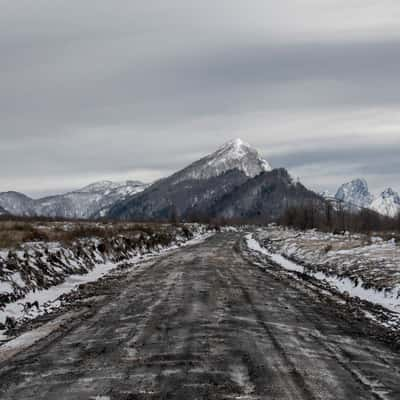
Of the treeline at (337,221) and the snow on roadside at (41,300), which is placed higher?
the treeline at (337,221)

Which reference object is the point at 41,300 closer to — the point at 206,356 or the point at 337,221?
the point at 206,356

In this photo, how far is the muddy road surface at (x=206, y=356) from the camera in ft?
24.9

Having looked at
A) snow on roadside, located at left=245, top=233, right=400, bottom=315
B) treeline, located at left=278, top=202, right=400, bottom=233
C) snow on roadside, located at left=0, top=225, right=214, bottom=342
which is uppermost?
treeline, located at left=278, top=202, right=400, bottom=233

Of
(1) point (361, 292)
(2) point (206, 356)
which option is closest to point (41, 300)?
(2) point (206, 356)

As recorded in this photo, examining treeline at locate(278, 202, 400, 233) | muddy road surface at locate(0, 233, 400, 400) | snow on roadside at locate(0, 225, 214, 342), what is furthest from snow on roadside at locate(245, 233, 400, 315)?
treeline at locate(278, 202, 400, 233)

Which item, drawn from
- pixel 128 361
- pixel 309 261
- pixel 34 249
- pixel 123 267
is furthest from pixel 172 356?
pixel 309 261

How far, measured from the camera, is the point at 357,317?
14297 mm

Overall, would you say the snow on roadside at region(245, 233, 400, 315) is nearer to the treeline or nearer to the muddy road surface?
the muddy road surface

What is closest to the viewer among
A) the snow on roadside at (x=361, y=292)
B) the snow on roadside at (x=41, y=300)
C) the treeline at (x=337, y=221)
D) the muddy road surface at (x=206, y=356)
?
the muddy road surface at (x=206, y=356)

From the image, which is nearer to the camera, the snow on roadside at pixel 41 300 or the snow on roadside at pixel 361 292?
the snow on roadside at pixel 41 300

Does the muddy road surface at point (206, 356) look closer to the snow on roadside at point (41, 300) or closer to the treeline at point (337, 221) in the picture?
the snow on roadside at point (41, 300)

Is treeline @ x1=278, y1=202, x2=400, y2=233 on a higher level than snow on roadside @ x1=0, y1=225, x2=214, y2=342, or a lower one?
higher

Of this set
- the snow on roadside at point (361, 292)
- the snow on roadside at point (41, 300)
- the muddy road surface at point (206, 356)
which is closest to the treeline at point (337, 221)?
the snow on roadside at point (361, 292)

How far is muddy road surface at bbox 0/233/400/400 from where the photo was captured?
299 inches
